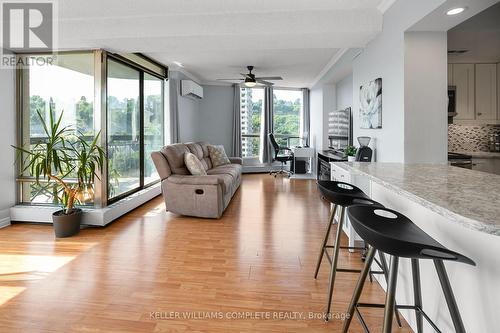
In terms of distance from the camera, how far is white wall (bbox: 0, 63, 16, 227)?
371cm

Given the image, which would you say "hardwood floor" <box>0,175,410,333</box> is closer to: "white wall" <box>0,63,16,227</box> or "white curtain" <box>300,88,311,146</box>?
"white wall" <box>0,63,16,227</box>

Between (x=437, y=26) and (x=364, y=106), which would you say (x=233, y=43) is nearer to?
(x=364, y=106)

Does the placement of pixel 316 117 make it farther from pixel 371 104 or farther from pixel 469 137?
pixel 371 104

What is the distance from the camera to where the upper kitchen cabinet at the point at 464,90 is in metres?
4.05

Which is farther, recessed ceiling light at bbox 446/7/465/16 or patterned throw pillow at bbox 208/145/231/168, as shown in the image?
patterned throw pillow at bbox 208/145/231/168

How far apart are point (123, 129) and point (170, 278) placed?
3.00 m

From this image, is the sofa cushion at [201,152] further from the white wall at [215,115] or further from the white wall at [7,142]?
the white wall at [7,142]

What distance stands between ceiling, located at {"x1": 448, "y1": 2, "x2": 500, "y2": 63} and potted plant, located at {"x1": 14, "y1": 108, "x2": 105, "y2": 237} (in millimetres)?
4451

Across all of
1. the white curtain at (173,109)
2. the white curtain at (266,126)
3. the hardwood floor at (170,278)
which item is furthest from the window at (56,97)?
the white curtain at (266,126)

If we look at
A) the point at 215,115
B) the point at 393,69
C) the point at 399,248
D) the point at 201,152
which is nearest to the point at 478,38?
the point at 393,69

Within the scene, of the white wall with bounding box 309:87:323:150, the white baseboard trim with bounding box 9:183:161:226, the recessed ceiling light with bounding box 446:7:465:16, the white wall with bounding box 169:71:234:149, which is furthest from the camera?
the white wall with bounding box 169:71:234:149

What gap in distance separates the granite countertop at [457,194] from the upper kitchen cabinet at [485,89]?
3.07m

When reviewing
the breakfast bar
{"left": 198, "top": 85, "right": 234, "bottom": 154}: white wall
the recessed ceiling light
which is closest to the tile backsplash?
the recessed ceiling light

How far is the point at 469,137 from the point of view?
4348 mm
